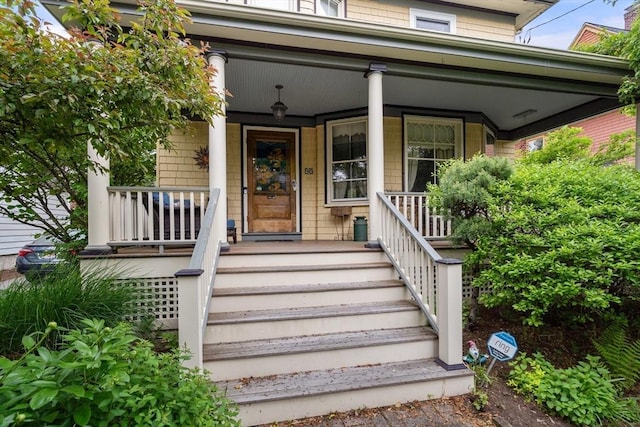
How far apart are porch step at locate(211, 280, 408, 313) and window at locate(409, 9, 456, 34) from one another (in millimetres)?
5770

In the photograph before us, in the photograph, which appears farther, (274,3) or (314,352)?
(274,3)

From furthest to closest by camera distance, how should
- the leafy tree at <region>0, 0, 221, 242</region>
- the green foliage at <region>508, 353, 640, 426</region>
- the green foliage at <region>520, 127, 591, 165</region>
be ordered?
the green foliage at <region>520, 127, 591, 165</region> < the green foliage at <region>508, 353, 640, 426</region> < the leafy tree at <region>0, 0, 221, 242</region>

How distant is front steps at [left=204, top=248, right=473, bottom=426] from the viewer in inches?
95.7

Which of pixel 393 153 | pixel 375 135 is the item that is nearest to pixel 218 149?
pixel 375 135

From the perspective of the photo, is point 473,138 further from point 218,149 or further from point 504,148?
point 218,149

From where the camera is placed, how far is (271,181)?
21.3ft

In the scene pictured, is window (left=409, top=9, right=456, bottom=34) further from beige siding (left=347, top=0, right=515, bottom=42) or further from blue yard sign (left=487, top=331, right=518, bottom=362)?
blue yard sign (left=487, top=331, right=518, bottom=362)

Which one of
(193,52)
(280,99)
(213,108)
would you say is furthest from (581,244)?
(280,99)

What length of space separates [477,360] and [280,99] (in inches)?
192

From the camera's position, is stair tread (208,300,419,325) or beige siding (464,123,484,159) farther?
beige siding (464,123,484,159)

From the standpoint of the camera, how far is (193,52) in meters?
2.43

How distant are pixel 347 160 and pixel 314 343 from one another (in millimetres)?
4191

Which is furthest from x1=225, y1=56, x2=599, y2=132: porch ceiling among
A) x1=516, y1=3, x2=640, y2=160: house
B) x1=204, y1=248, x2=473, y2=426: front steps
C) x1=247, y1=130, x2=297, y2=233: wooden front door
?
x1=516, y1=3, x2=640, y2=160: house

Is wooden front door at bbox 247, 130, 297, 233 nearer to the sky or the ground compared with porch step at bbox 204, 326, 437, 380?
nearer to the sky
